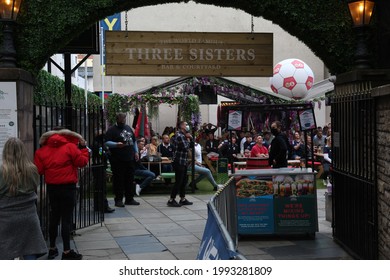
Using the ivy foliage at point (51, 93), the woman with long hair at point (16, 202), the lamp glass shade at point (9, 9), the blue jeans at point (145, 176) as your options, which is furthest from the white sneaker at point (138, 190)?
the woman with long hair at point (16, 202)

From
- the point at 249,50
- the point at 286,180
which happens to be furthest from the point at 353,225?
the point at 249,50

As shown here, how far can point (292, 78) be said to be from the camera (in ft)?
64.7

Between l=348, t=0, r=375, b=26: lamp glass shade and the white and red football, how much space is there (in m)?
11.2

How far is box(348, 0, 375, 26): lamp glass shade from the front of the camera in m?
8.29

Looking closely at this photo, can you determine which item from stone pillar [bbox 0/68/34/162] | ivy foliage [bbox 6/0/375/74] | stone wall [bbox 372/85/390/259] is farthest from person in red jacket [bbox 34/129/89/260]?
stone wall [bbox 372/85/390/259]

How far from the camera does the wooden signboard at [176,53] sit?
9766 millimetres

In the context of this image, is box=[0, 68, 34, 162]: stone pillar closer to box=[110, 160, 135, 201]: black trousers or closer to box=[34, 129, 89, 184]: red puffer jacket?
box=[34, 129, 89, 184]: red puffer jacket

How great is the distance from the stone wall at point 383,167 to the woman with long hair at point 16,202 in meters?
3.89

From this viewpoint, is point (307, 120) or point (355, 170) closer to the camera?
point (355, 170)

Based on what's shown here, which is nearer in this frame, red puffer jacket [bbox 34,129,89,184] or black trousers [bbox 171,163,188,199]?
red puffer jacket [bbox 34,129,89,184]

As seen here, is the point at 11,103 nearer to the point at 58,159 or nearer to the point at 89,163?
the point at 58,159

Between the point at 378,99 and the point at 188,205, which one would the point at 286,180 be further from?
the point at 188,205

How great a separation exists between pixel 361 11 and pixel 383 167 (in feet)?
9.10

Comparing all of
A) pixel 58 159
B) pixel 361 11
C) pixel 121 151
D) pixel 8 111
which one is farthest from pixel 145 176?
pixel 361 11
